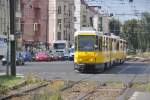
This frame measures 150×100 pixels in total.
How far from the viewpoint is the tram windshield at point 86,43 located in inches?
1646

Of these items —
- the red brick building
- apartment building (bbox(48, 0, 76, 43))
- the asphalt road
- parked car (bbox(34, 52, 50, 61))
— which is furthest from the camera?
apartment building (bbox(48, 0, 76, 43))

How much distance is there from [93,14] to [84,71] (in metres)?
110

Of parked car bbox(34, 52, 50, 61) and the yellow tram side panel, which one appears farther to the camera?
parked car bbox(34, 52, 50, 61)

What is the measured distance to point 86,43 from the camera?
4203 centimetres

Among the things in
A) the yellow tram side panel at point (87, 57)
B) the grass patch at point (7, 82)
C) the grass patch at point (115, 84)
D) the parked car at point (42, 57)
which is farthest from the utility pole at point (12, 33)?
the parked car at point (42, 57)

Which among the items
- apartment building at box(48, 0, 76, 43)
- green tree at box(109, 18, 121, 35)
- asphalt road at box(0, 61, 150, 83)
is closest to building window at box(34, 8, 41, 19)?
apartment building at box(48, 0, 76, 43)

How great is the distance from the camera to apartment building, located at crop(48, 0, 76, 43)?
12131 centimetres

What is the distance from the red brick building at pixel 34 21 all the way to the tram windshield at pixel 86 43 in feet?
202

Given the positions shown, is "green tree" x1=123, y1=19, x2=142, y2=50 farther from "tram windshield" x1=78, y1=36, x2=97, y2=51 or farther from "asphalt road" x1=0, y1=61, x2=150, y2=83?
"tram windshield" x1=78, y1=36, x2=97, y2=51

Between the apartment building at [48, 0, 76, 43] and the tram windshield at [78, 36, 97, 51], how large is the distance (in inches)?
3090

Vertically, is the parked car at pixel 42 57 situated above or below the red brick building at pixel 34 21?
below

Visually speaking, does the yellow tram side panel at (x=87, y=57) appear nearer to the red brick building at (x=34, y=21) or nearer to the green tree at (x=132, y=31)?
the red brick building at (x=34, y=21)

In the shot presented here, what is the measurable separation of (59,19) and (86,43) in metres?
81.3

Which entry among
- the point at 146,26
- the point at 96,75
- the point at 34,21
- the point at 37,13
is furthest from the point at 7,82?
the point at 146,26
